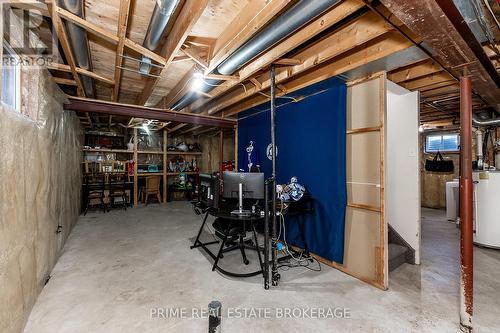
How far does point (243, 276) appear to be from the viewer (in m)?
2.49

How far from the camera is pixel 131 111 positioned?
12.4 ft

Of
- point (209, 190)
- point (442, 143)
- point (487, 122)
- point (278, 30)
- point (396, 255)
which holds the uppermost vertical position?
point (278, 30)

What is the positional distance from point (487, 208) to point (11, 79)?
6.13 meters

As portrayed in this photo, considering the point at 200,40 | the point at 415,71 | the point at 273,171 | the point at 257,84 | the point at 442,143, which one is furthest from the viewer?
the point at 442,143

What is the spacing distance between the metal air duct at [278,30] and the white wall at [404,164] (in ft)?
6.12

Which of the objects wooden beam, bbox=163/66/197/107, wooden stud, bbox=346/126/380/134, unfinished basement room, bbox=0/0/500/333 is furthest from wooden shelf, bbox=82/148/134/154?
wooden stud, bbox=346/126/380/134

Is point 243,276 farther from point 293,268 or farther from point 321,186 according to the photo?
point 321,186

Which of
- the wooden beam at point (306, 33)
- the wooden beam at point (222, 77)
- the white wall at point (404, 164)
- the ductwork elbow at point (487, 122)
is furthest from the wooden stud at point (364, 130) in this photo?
the ductwork elbow at point (487, 122)

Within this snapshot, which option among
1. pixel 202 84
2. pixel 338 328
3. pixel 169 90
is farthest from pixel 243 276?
pixel 169 90

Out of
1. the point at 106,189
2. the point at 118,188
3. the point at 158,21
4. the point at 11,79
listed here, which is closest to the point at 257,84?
the point at 158,21

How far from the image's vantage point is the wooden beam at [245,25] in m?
1.59

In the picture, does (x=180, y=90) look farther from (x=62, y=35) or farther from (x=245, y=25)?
(x=245, y=25)

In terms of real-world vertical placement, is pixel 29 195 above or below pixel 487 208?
above

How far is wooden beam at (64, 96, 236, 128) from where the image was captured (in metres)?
3.46
